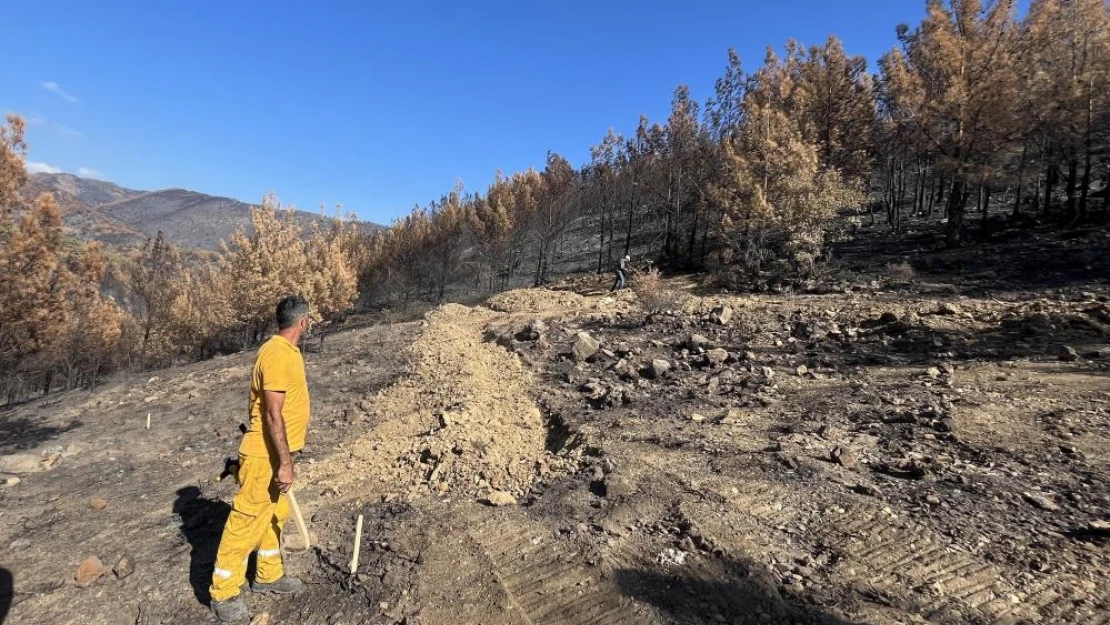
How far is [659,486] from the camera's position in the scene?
15.4ft

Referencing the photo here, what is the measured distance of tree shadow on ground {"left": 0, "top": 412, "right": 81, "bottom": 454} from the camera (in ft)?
27.8

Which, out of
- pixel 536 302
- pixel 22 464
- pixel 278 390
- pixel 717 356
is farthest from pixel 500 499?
pixel 536 302

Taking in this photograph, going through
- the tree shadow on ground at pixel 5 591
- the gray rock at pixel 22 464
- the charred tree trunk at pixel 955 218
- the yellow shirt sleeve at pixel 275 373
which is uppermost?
the charred tree trunk at pixel 955 218

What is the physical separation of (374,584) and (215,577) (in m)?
0.95

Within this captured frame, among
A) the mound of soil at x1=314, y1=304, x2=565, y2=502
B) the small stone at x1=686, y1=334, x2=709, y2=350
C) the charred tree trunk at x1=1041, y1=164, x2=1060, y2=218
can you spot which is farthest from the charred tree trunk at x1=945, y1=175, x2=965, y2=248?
the mound of soil at x1=314, y1=304, x2=565, y2=502

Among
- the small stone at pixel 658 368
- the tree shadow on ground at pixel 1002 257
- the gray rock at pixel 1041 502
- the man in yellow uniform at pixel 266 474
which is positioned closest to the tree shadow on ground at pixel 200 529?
the man in yellow uniform at pixel 266 474

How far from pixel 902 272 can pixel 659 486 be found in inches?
514

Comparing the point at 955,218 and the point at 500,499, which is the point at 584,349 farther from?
the point at 955,218

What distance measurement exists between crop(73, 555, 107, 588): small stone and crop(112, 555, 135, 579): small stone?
0.27ft

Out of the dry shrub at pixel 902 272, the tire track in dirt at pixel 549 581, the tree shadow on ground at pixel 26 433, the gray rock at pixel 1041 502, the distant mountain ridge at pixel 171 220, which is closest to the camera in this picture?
the tire track in dirt at pixel 549 581

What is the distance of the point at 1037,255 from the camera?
1389cm

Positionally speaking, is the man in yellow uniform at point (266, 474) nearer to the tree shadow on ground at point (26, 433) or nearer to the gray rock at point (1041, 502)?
the gray rock at point (1041, 502)

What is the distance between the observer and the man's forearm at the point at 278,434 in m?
3.18

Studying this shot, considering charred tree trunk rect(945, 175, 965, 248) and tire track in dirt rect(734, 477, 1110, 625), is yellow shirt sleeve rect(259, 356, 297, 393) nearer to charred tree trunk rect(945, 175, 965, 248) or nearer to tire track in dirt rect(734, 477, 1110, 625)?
tire track in dirt rect(734, 477, 1110, 625)
